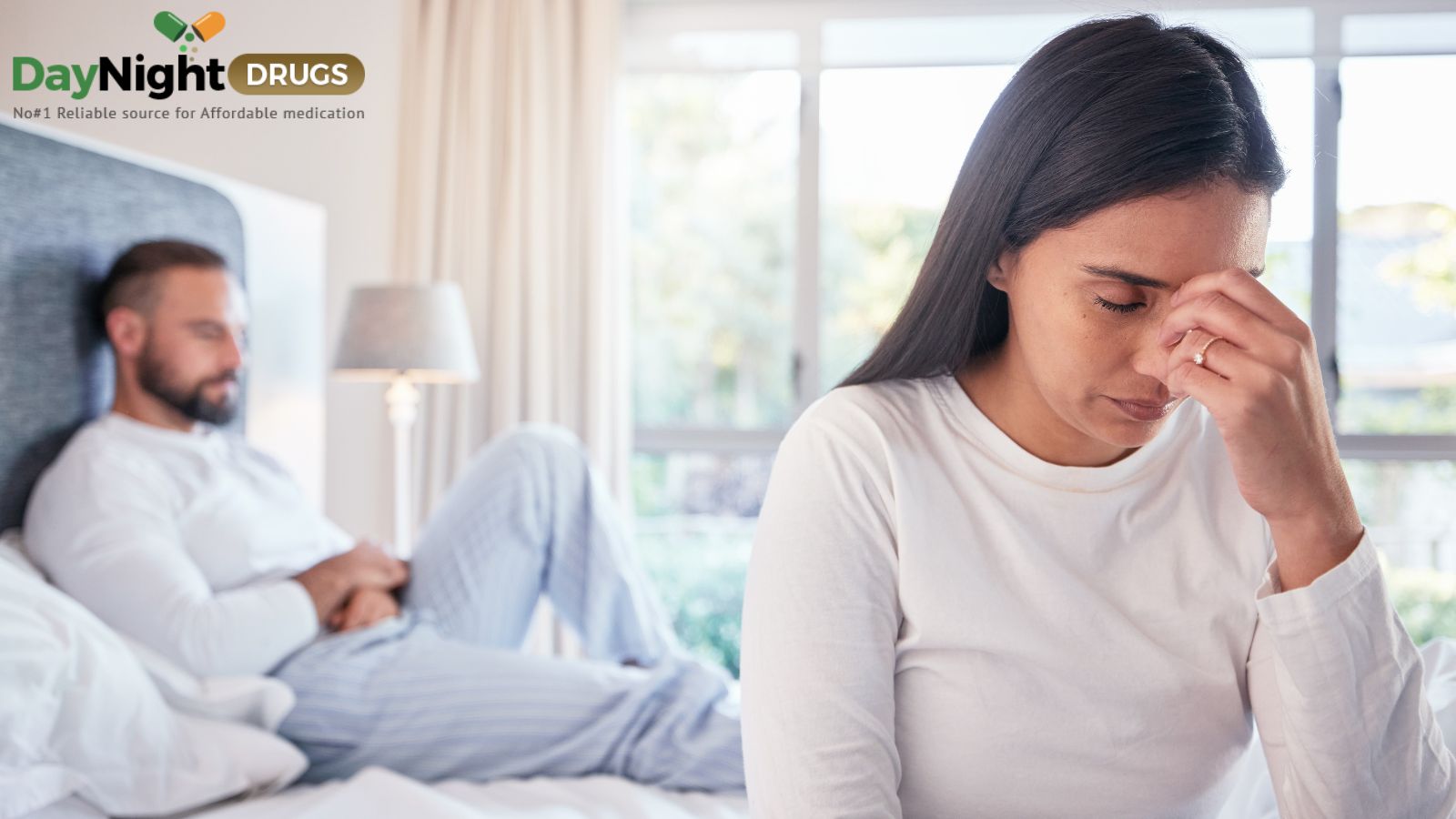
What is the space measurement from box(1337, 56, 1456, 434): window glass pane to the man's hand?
2528 mm

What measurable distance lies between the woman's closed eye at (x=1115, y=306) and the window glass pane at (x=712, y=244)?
8.14 ft

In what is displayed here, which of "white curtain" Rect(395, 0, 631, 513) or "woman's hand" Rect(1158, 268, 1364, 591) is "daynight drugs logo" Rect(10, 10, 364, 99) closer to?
"woman's hand" Rect(1158, 268, 1364, 591)

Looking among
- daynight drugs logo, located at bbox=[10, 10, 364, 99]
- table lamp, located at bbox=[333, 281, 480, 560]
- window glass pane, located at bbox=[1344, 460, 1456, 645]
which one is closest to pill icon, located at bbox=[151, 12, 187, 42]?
daynight drugs logo, located at bbox=[10, 10, 364, 99]

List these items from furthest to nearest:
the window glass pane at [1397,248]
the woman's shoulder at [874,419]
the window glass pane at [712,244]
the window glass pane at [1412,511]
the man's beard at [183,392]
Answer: the window glass pane at [712,244], the window glass pane at [1412,511], the window glass pane at [1397,248], the man's beard at [183,392], the woman's shoulder at [874,419]

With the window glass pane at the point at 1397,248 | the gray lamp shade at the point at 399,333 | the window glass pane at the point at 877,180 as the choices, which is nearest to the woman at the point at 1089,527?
the gray lamp shade at the point at 399,333

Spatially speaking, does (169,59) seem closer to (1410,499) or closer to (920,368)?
(920,368)

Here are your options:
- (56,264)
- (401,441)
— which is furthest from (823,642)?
(401,441)

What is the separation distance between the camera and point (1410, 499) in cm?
302

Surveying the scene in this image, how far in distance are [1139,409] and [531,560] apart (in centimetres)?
134

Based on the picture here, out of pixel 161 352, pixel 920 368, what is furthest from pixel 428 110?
pixel 920 368

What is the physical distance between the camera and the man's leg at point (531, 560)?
73.9 inches

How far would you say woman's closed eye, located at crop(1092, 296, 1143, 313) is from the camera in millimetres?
778

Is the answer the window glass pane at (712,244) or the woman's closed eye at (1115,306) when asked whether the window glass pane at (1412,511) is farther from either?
the woman's closed eye at (1115,306)

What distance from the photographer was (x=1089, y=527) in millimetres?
875
